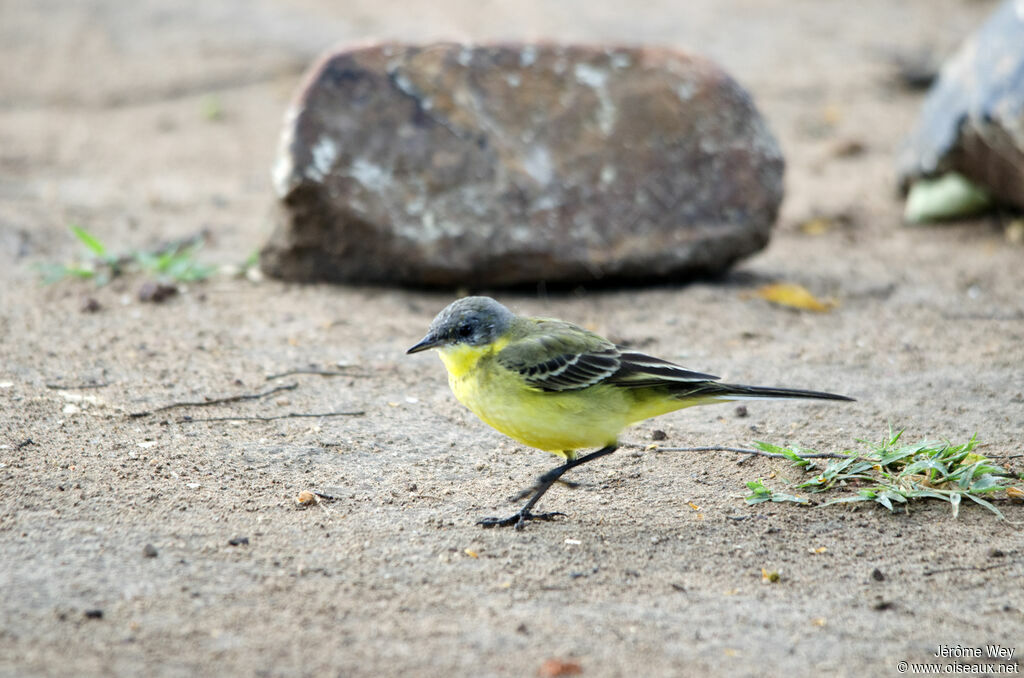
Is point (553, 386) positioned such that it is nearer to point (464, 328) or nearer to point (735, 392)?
point (464, 328)

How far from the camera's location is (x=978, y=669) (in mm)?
3525

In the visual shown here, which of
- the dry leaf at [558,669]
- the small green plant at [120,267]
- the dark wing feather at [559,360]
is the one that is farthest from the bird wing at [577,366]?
the small green plant at [120,267]

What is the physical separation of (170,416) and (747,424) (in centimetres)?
303

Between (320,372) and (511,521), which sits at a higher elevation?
(511,521)

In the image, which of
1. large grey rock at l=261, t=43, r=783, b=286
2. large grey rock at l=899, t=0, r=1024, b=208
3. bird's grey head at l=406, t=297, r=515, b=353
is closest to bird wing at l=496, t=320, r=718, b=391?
bird's grey head at l=406, t=297, r=515, b=353

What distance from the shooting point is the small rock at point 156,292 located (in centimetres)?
727

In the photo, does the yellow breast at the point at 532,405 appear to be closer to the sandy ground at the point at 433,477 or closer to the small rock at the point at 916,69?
the sandy ground at the point at 433,477

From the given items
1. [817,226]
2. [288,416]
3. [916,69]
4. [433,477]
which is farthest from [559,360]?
[916,69]

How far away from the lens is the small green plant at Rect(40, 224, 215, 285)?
24.8 ft

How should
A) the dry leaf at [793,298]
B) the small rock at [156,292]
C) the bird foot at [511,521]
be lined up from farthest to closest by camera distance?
the dry leaf at [793,298]
the small rock at [156,292]
the bird foot at [511,521]

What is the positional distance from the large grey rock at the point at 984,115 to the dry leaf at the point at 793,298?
2169mm

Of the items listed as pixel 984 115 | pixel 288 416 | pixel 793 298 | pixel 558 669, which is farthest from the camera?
pixel 984 115

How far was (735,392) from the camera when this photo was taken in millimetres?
4812

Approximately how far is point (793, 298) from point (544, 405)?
3.55m
